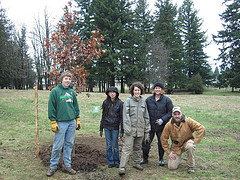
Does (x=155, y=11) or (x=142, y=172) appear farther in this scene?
(x=155, y=11)

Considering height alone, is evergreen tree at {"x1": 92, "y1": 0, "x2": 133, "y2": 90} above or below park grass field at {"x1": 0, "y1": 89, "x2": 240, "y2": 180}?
above

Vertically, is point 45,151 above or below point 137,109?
below

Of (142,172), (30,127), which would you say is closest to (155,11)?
(30,127)

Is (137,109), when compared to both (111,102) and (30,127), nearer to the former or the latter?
(111,102)

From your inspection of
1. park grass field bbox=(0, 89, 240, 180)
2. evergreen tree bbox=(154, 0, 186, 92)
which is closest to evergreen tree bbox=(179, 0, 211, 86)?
evergreen tree bbox=(154, 0, 186, 92)

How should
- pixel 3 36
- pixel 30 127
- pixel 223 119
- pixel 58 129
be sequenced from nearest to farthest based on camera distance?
pixel 58 129, pixel 30 127, pixel 223 119, pixel 3 36

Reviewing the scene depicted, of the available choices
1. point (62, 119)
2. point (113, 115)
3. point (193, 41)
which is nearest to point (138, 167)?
point (113, 115)

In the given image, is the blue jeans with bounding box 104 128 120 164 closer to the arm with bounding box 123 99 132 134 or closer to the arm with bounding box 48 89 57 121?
the arm with bounding box 123 99 132 134

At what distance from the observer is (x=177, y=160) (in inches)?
189

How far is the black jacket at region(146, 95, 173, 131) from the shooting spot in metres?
4.95

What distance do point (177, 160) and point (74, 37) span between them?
4.25m

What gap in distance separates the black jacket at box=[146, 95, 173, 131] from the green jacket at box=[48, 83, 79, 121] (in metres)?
1.97

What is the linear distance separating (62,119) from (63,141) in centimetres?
51

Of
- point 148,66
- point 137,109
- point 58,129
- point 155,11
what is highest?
point 155,11
